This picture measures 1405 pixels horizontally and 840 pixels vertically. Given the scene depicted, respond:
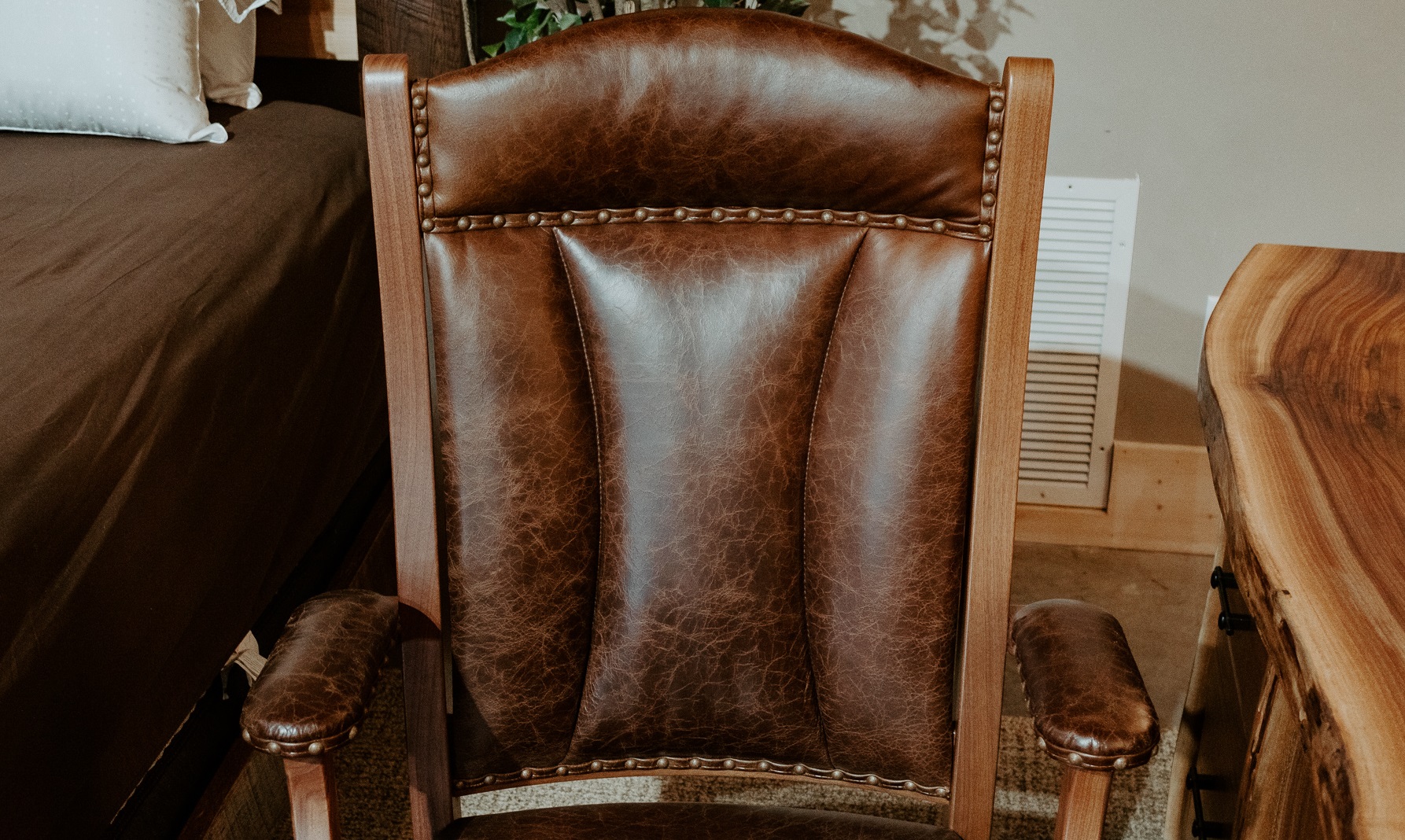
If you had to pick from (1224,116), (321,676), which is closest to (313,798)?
(321,676)

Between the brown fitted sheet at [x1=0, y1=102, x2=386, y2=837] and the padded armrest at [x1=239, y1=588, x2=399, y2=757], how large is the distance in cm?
22

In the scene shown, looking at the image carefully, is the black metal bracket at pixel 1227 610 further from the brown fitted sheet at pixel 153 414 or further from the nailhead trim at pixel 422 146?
the brown fitted sheet at pixel 153 414

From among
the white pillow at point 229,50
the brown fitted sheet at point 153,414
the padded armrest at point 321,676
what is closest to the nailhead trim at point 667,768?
the padded armrest at point 321,676

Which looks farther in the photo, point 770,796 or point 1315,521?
point 770,796

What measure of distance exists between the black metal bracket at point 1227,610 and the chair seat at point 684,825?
0.43 metres

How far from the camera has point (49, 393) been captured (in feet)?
3.11

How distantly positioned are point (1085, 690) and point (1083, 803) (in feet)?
0.27

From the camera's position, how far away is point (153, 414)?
3.45 feet

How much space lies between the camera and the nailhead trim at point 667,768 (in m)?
0.96

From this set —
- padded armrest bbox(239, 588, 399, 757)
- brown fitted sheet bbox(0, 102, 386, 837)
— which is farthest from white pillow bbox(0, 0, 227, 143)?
padded armrest bbox(239, 588, 399, 757)

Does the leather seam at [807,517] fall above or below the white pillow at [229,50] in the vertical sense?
below

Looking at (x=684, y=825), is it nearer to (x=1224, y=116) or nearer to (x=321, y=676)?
(x=321, y=676)

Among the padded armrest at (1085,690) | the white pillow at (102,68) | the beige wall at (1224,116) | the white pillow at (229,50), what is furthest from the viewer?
the beige wall at (1224,116)

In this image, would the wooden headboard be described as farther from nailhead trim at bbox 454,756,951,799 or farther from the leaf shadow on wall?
nailhead trim at bbox 454,756,951,799
